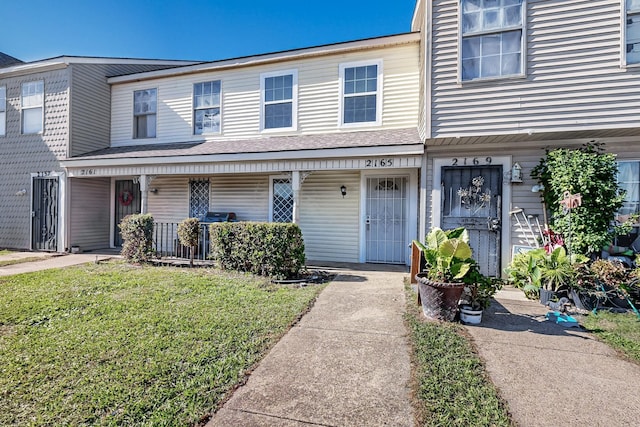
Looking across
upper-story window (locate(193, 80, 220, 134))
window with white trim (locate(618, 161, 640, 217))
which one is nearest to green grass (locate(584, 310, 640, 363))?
window with white trim (locate(618, 161, 640, 217))

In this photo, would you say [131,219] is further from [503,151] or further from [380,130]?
[503,151]

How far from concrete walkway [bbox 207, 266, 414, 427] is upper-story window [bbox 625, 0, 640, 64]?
5555 mm

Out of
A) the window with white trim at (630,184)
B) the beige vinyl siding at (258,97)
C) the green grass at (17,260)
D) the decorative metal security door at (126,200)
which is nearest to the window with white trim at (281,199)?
the beige vinyl siding at (258,97)

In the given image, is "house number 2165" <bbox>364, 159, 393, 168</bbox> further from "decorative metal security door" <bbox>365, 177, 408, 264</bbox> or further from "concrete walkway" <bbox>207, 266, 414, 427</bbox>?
"concrete walkway" <bbox>207, 266, 414, 427</bbox>

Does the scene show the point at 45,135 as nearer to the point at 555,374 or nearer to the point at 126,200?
the point at 126,200

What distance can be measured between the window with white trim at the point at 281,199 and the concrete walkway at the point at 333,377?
4525mm

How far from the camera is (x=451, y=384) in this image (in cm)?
259

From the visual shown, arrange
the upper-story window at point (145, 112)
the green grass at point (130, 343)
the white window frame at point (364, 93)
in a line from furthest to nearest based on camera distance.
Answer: the upper-story window at point (145, 112)
the white window frame at point (364, 93)
the green grass at point (130, 343)

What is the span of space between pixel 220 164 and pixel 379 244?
4.48m

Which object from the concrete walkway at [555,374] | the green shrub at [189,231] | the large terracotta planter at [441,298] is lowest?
the concrete walkway at [555,374]

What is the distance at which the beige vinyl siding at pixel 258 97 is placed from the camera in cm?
768

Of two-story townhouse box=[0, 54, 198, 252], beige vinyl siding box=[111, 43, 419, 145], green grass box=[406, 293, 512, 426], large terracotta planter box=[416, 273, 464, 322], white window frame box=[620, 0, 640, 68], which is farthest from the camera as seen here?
two-story townhouse box=[0, 54, 198, 252]

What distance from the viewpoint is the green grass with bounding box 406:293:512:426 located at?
86.2 inches

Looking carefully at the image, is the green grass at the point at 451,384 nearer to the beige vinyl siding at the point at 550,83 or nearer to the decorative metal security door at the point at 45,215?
the beige vinyl siding at the point at 550,83
